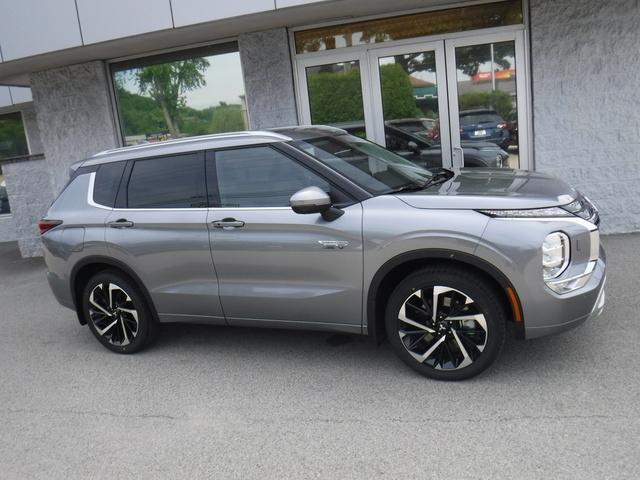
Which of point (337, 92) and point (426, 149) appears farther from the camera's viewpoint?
point (337, 92)

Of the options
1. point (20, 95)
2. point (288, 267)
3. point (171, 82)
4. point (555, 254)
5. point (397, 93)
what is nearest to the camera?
point (555, 254)

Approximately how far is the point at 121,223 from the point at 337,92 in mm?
4300

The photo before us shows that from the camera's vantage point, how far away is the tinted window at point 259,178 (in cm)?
441

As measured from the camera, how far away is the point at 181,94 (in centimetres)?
930

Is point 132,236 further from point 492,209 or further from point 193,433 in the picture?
point 492,209

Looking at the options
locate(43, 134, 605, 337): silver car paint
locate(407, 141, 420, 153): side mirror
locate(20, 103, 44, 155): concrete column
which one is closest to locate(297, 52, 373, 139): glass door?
locate(407, 141, 420, 153): side mirror

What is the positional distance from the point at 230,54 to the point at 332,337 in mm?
5294

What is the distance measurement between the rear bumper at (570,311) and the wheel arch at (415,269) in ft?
0.39

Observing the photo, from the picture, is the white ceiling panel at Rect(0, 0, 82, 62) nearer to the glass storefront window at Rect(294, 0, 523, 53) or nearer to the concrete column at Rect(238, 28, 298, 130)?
the concrete column at Rect(238, 28, 298, 130)

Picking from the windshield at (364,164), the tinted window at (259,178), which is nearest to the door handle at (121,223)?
the tinted window at (259,178)

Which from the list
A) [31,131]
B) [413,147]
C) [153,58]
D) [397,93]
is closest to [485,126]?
[413,147]

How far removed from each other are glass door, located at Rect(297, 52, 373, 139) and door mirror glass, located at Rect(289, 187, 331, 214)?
4.50m

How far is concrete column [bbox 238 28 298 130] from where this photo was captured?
8.37 m

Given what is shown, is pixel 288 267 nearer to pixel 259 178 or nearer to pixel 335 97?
pixel 259 178
